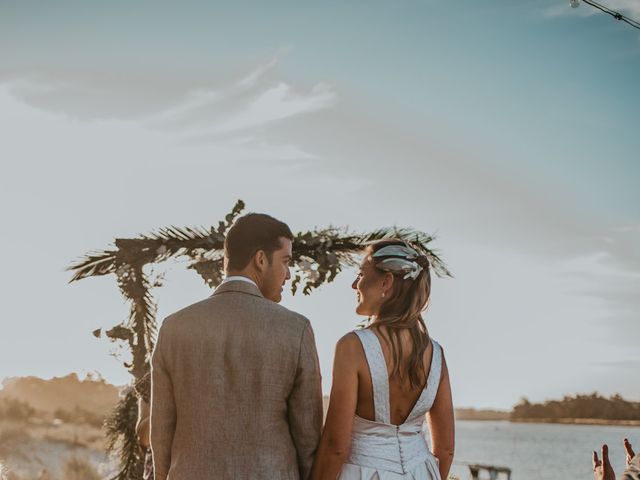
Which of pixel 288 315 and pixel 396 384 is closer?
pixel 288 315

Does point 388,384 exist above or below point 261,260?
below

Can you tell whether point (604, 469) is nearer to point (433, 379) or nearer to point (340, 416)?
point (433, 379)

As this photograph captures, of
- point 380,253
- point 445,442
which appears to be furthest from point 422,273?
point 445,442

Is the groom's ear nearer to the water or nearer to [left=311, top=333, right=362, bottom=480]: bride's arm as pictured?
[left=311, top=333, right=362, bottom=480]: bride's arm

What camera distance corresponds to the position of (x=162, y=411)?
126 inches

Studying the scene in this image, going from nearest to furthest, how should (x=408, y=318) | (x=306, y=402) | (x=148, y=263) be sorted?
1. (x=306, y=402)
2. (x=408, y=318)
3. (x=148, y=263)

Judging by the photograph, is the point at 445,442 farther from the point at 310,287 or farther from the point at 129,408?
the point at 129,408

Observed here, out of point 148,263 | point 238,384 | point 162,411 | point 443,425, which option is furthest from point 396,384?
point 148,263

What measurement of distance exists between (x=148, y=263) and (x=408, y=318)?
2643 millimetres

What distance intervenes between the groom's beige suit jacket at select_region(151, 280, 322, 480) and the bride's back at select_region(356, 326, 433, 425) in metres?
0.31

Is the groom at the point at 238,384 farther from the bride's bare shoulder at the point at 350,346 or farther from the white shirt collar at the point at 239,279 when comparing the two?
the bride's bare shoulder at the point at 350,346

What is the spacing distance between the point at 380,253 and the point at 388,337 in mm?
420

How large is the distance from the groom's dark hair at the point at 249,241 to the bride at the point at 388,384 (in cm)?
60

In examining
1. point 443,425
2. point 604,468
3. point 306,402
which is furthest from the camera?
point 443,425
